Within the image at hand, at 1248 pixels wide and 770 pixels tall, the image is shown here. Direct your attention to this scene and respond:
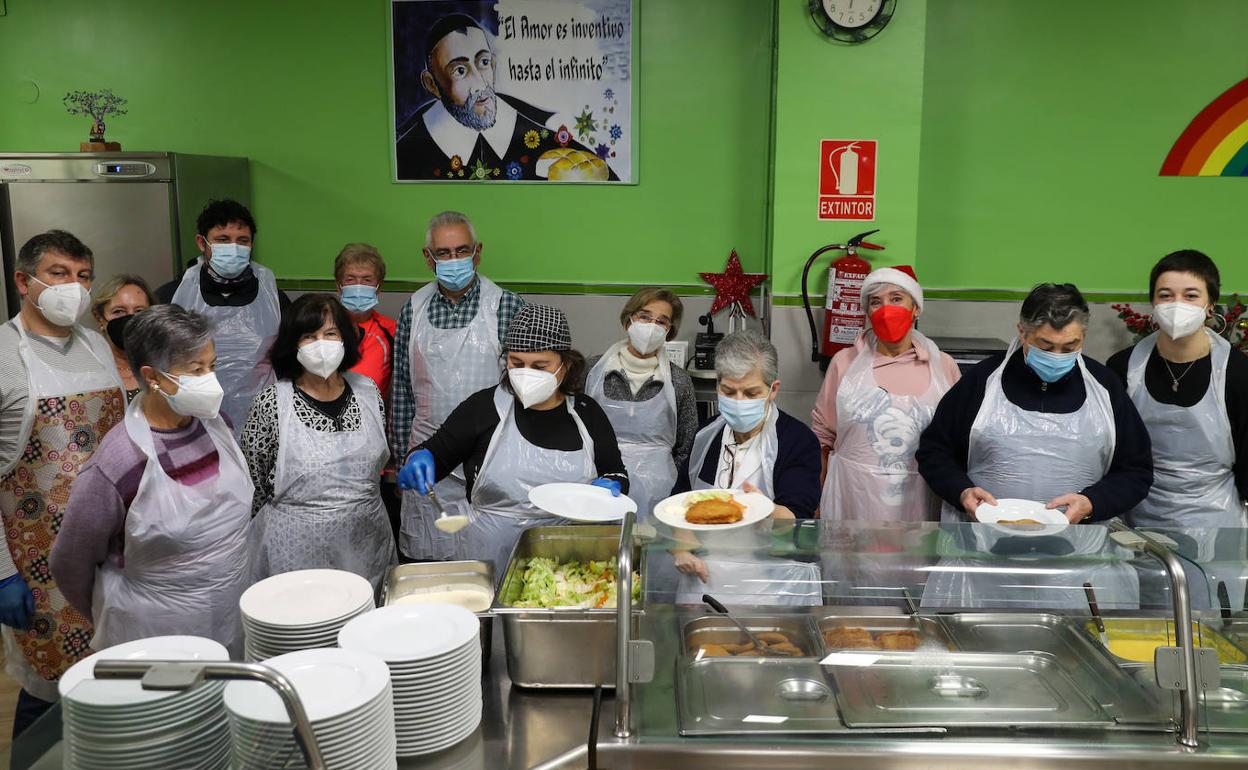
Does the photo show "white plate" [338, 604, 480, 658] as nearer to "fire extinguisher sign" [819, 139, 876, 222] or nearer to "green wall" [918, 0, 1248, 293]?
"fire extinguisher sign" [819, 139, 876, 222]

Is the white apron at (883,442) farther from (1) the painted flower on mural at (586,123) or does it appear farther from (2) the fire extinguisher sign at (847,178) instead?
(1) the painted flower on mural at (586,123)

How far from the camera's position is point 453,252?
3.99 meters

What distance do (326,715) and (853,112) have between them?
371 centimetres

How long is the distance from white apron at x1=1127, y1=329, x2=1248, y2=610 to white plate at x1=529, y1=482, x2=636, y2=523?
1757 millimetres

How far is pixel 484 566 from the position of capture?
92.9 inches

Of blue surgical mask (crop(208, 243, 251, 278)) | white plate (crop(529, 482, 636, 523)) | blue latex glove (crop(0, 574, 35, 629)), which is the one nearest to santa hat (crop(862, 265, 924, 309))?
white plate (crop(529, 482, 636, 523))

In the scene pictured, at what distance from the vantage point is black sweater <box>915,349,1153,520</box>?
2.81 m

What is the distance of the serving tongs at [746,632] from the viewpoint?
79.7 inches

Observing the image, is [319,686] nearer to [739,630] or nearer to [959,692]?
[739,630]

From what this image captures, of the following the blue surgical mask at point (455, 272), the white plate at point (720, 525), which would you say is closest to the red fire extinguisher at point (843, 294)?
the blue surgical mask at point (455, 272)

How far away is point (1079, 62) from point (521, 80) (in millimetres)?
2831

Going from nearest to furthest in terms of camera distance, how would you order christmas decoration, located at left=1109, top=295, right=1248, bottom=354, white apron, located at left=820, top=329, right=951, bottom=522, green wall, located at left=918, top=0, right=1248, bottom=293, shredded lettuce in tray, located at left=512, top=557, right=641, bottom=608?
1. shredded lettuce in tray, located at left=512, top=557, right=641, bottom=608
2. white apron, located at left=820, top=329, right=951, bottom=522
3. christmas decoration, located at left=1109, top=295, right=1248, bottom=354
4. green wall, located at left=918, top=0, right=1248, bottom=293

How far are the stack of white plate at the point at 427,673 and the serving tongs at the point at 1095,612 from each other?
1.25 m

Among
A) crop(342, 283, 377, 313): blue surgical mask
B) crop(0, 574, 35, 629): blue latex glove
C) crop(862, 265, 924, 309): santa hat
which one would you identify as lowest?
crop(0, 574, 35, 629): blue latex glove
